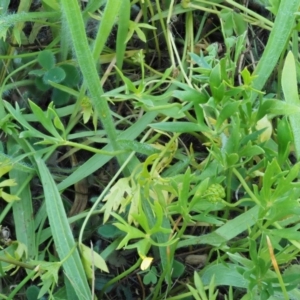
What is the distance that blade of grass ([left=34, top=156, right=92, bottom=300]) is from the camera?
40.8 inches

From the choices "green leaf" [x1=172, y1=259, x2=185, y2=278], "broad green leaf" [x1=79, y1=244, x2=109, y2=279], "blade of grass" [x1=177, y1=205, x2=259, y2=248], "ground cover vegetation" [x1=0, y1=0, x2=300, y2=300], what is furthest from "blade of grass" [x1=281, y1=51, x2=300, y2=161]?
"broad green leaf" [x1=79, y1=244, x2=109, y2=279]

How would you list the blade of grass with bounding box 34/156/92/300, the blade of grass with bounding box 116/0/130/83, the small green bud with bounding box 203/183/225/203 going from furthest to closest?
the blade of grass with bounding box 116/0/130/83 < the blade of grass with bounding box 34/156/92/300 < the small green bud with bounding box 203/183/225/203

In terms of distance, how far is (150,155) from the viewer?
3.51 feet

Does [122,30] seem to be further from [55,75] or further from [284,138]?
[284,138]

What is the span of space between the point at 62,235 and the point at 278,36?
22.0 inches

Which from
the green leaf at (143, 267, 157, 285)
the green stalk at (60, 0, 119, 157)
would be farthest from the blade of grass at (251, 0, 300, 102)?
the green leaf at (143, 267, 157, 285)

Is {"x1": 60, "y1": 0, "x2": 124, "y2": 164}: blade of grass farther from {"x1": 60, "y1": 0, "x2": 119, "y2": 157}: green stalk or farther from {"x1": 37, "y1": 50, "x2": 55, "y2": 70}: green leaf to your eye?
{"x1": 37, "y1": 50, "x2": 55, "y2": 70}: green leaf

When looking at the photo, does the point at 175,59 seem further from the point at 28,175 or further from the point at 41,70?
the point at 28,175

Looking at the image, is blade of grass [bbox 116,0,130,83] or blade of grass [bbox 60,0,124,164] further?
blade of grass [bbox 116,0,130,83]

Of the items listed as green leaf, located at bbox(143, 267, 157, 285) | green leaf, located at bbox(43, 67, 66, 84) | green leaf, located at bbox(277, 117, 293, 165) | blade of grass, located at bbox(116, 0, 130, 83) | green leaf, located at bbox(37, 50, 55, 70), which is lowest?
green leaf, located at bbox(143, 267, 157, 285)

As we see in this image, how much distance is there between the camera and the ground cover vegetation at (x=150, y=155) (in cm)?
94

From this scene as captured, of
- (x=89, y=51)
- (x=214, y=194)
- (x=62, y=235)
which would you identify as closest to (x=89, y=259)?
(x=62, y=235)

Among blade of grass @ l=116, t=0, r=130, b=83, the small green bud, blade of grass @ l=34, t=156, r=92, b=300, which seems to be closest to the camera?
the small green bud

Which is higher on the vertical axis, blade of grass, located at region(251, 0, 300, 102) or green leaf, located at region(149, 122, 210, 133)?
blade of grass, located at region(251, 0, 300, 102)
